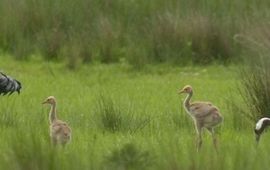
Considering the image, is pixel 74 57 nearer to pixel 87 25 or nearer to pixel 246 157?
pixel 87 25

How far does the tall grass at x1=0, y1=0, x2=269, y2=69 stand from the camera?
20.0 m

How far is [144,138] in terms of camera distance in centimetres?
1095

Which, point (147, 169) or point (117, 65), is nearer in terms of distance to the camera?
point (147, 169)

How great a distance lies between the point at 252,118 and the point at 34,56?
817cm

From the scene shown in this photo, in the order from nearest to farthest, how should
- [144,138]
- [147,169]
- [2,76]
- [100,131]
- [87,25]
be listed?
1. [147,169]
2. [144,138]
3. [100,131]
4. [2,76]
5. [87,25]

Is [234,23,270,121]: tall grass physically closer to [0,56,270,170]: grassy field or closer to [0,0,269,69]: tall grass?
[0,56,270,170]: grassy field

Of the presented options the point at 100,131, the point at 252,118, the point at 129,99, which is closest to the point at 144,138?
the point at 100,131

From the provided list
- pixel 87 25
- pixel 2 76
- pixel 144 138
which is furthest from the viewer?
pixel 87 25

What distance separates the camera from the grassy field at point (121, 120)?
8.04 metres

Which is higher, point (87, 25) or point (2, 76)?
point (87, 25)

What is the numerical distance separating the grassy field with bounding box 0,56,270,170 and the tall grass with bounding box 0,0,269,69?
0.47 m

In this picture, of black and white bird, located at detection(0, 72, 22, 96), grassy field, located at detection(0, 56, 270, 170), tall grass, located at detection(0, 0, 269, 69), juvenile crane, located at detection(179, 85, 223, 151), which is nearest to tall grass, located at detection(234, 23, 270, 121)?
grassy field, located at detection(0, 56, 270, 170)

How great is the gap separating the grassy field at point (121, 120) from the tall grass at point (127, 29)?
47 centimetres

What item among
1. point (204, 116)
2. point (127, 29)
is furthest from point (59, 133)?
point (127, 29)
